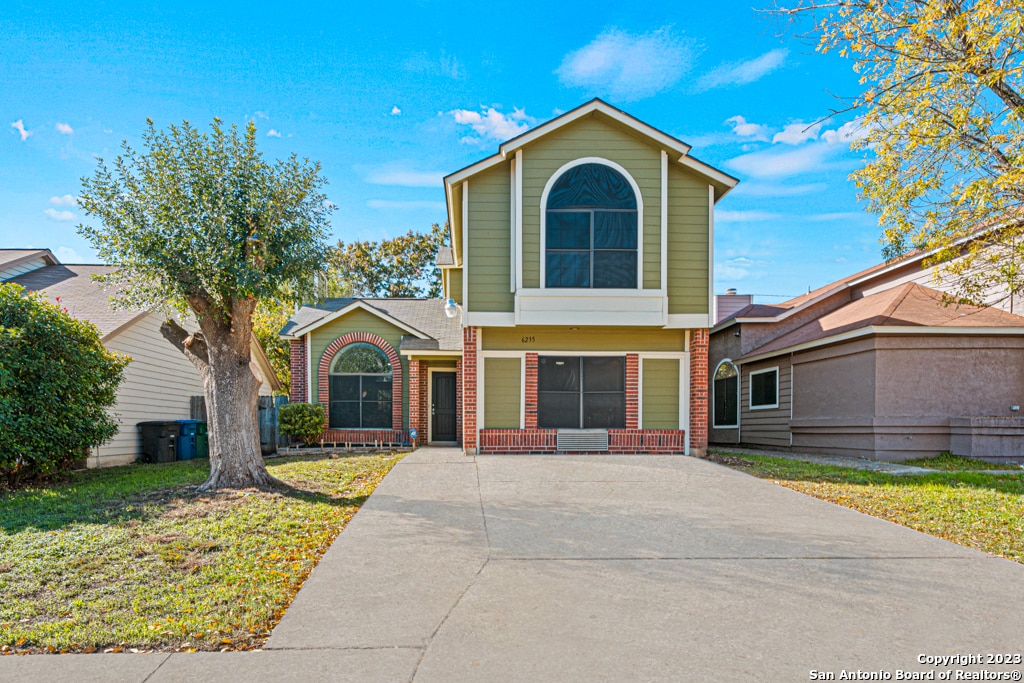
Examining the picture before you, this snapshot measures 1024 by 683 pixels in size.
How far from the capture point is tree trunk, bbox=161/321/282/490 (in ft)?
27.7

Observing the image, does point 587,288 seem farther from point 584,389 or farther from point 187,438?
point 187,438

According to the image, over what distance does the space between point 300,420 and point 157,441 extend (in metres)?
3.17

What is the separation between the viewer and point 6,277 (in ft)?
50.0

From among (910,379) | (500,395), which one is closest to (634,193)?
(500,395)

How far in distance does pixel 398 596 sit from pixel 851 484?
7.86 m

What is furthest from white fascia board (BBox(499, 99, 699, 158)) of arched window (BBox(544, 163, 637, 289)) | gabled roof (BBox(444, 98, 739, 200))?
arched window (BBox(544, 163, 637, 289))

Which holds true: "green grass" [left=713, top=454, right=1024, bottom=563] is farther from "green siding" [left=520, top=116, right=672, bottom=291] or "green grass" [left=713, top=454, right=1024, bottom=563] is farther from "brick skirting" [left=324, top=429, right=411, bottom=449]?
"brick skirting" [left=324, top=429, right=411, bottom=449]

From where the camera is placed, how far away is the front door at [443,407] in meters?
16.0

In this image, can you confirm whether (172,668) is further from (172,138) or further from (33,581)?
(172,138)

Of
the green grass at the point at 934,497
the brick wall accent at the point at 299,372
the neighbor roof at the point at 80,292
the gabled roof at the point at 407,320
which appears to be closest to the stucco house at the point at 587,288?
the green grass at the point at 934,497

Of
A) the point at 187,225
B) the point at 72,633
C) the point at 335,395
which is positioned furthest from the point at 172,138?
the point at 335,395

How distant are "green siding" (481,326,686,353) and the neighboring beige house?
5.19 metres

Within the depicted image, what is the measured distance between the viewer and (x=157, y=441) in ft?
43.9

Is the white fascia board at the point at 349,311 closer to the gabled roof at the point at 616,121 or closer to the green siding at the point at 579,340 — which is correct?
the green siding at the point at 579,340
